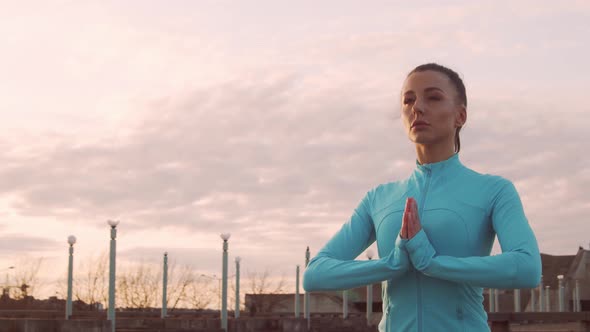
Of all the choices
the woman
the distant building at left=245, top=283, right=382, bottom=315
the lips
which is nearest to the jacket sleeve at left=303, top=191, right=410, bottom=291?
the woman

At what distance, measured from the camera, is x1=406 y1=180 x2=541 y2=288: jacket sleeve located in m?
2.81

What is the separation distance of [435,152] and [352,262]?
478 mm

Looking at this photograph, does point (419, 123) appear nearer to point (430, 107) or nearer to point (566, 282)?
point (430, 107)

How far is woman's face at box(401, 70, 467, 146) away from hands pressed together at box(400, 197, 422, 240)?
0.32 m

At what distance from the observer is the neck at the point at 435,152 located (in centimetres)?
320

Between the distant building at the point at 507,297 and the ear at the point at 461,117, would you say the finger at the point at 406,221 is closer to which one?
the ear at the point at 461,117

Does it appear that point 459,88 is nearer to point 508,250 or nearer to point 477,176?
point 477,176

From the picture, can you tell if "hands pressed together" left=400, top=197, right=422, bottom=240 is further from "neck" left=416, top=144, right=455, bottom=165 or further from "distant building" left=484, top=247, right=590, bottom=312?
"distant building" left=484, top=247, right=590, bottom=312

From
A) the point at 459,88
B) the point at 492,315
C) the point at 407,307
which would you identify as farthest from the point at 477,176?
the point at 492,315

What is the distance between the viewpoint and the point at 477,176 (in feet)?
10.3

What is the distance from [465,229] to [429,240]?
12 cm

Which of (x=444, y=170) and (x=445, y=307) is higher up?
(x=444, y=170)

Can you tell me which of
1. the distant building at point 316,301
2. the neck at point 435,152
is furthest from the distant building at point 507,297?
the neck at point 435,152

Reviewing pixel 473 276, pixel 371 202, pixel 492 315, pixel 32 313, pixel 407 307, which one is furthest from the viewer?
pixel 32 313
